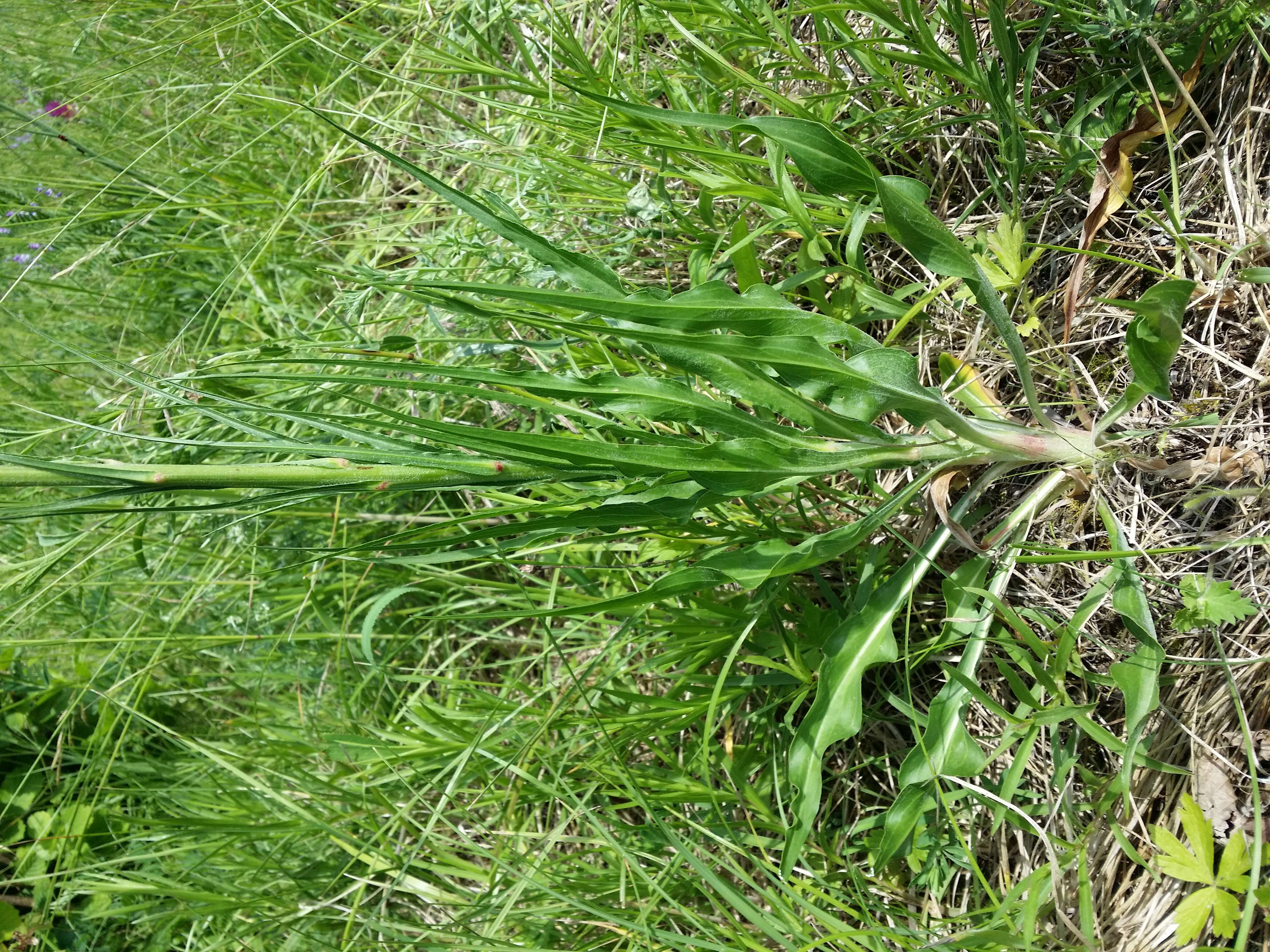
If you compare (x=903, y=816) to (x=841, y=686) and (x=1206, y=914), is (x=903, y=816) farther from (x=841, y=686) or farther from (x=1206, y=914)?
(x=1206, y=914)

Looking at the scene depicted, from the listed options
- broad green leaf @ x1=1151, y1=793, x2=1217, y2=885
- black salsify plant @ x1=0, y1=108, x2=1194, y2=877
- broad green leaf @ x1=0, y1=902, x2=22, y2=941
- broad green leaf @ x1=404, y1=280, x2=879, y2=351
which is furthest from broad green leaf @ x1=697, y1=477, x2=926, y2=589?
broad green leaf @ x1=0, y1=902, x2=22, y2=941

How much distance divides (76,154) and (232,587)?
1.44 metres

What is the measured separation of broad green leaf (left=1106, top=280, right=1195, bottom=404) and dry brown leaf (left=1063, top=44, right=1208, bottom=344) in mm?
283

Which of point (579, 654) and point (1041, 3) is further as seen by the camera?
point (579, 654)

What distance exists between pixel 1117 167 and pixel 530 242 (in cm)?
104

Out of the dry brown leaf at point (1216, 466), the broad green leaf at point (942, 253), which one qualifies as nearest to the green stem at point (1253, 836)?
the dry brown leaf at point (1216, 466)

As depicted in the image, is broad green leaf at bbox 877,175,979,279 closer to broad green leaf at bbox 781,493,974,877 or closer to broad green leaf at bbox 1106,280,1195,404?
broad green leaf at bbox 1106,280,1195,404

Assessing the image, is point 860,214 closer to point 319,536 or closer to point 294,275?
point 319,536

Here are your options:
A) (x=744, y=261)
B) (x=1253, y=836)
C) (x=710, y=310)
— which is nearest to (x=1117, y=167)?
(x=744, y=261)

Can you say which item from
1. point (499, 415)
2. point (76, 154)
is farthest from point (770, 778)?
point (76, 154)

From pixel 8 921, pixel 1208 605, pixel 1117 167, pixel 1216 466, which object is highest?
pixel 1117 167

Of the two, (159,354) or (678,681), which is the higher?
(159,354)

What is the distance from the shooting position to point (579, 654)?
2207mm

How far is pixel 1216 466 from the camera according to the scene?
149cm
